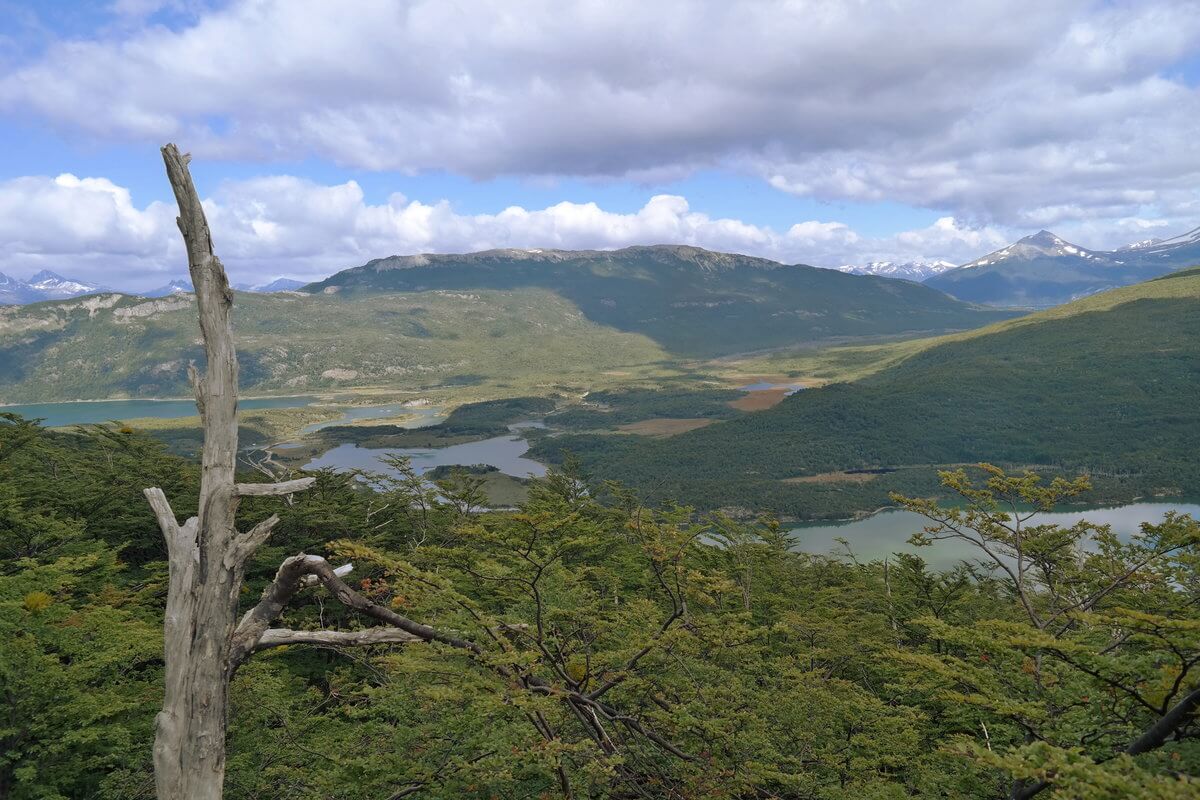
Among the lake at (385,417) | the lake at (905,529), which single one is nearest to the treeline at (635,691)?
the lake at (905,529)

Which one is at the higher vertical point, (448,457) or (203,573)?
(203,573)

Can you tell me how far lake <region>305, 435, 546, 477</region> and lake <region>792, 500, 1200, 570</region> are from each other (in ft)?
160

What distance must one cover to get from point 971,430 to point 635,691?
16058cm

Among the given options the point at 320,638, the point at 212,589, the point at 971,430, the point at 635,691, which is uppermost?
the point at 212,589

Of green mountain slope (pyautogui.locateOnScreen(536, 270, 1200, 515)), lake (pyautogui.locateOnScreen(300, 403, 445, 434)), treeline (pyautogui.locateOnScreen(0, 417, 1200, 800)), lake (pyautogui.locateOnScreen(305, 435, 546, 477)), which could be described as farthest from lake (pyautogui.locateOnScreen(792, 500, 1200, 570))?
lake (pyautogui.locateOnScreen(300, 403, 445, 434))

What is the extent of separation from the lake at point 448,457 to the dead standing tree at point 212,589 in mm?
106533

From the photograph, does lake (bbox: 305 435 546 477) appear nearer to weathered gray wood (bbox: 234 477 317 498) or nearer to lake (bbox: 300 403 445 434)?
lake (bbox: 300 403 445 434)

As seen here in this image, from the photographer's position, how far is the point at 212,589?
16.0 ft

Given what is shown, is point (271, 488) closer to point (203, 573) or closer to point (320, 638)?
point (203, 573)

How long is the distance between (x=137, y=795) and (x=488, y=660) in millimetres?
7302

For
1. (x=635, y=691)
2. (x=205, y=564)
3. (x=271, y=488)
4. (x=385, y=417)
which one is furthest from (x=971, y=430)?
(x=205, y=564)

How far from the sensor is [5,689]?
9305 millimetres

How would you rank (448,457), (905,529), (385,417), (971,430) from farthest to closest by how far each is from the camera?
1. (385,417)
2. (971,430)
3. (448,457)
4. (905,529)

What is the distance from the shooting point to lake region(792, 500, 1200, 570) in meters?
77.0
